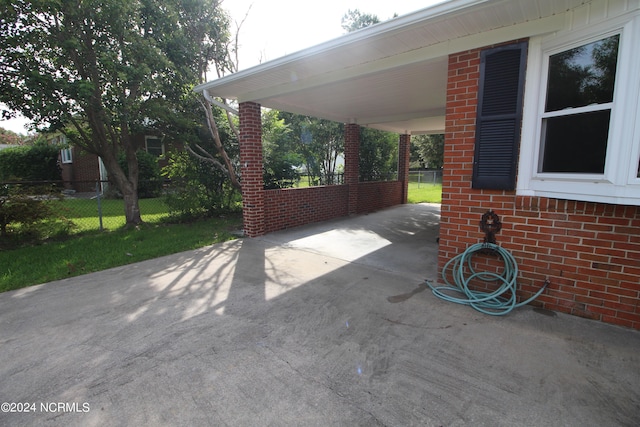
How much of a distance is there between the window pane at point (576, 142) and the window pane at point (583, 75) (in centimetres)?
13

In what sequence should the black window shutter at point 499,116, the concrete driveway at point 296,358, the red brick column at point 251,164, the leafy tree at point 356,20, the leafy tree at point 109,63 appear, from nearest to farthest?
the concrete driveway at point 296,358
the black window shutter at point 499,116
the leafy tree at point 109,63
the red brick column at point 251,164
the leafy tree at point 356,20

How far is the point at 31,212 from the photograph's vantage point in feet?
18.8

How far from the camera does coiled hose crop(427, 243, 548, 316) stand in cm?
312

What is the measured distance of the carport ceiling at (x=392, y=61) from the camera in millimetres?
2896

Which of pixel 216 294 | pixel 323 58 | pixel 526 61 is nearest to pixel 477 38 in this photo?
pixel 526 61

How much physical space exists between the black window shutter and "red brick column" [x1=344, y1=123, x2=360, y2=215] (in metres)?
5.80

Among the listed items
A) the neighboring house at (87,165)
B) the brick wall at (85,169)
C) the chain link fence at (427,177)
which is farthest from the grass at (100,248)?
the chain link fence at (427,177)

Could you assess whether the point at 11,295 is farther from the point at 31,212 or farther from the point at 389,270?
the point at 389,270

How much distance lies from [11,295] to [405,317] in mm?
4486

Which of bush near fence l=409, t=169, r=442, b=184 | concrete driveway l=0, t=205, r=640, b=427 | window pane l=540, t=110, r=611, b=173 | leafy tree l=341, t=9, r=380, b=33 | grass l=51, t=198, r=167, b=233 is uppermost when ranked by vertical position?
leafy tree l=341, t=9, r=380, b=33

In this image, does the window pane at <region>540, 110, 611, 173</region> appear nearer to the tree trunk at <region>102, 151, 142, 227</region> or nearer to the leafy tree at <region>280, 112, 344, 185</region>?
the tree trunk at <region>102, 151, 142, 227</region>

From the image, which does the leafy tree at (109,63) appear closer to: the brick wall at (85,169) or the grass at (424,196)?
the grass at (424,196)

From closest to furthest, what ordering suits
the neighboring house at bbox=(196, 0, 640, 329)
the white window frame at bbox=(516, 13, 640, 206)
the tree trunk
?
the white window frame at bbox=(516, 13, 640, 206)
the neighboring house at bbox=(196, 0, 640, 329)
the tree trunk

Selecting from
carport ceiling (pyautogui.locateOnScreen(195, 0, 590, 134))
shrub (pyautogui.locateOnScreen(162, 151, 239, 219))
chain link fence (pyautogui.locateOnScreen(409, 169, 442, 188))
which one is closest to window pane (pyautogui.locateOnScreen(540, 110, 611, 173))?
carport ceiling (pyautogui.locateOnScreen(195, 0, 590, 134))
